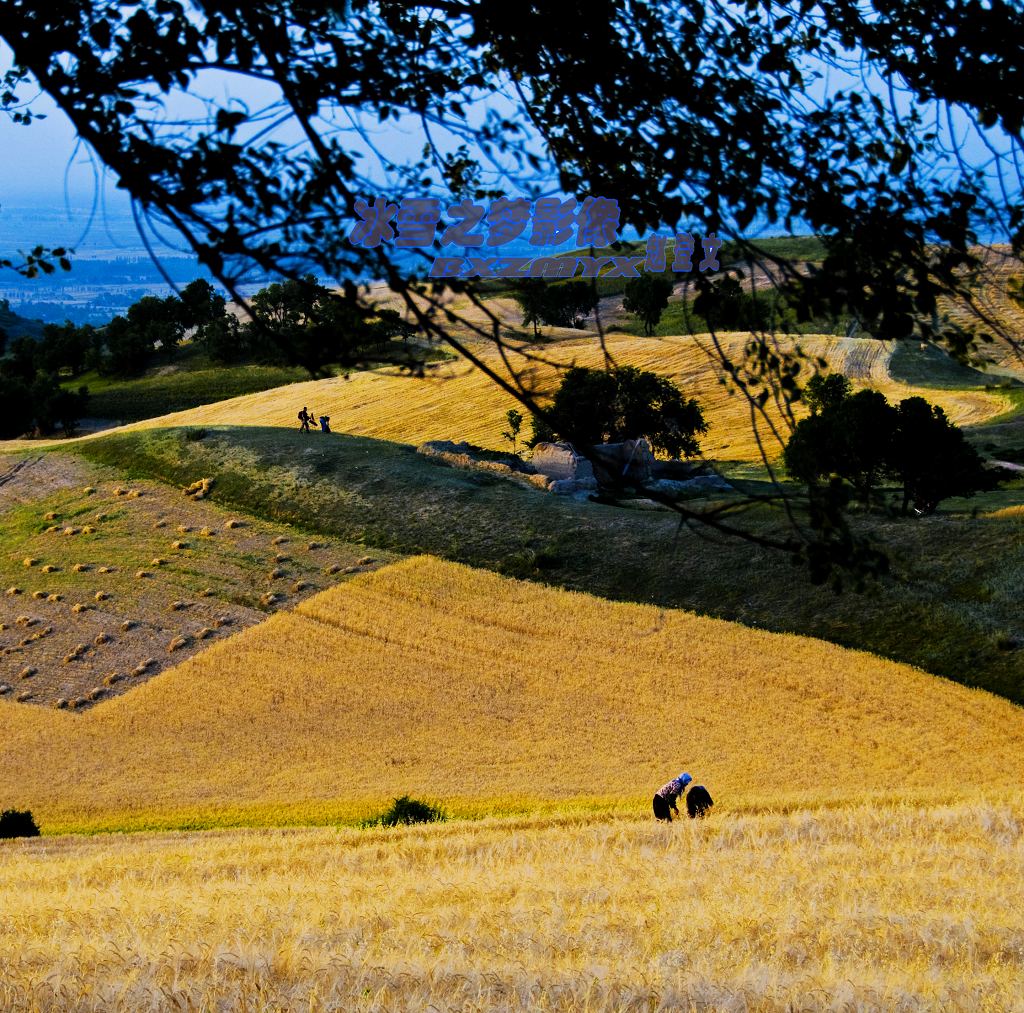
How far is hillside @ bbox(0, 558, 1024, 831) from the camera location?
101ft

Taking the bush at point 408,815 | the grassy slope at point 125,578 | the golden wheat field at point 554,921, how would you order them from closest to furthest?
1. the golden wheat field at point 554,921
2. the bush at point 408,815
3. the grassy slope at point 125,578

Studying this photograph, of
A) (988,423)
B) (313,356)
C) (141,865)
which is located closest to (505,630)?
(141,865)

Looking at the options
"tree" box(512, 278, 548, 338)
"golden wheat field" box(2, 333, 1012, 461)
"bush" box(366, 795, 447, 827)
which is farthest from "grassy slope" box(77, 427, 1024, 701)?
"tree" box(512, 278, 548, 338)

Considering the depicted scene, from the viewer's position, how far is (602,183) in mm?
9523

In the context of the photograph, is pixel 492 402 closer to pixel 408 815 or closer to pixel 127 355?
pixel 127 355

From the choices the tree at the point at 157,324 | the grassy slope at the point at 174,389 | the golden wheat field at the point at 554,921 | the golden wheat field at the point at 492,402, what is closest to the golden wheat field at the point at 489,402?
the golden wheat field at the point at 492,402

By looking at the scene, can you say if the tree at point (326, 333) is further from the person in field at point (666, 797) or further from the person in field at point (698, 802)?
the person in field at point (698, 802)

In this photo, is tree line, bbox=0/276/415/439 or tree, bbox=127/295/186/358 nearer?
tree line, bbox=0/276/415/439

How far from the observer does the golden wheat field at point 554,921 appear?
32.1ft

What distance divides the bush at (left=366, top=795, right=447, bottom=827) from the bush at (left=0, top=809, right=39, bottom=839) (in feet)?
27.5

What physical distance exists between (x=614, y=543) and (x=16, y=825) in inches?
949

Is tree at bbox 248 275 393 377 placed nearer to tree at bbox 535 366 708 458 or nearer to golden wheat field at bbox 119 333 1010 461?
tree at bbox 535 366 708 458

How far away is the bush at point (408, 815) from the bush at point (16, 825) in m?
8.40

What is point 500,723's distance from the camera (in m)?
35.3
